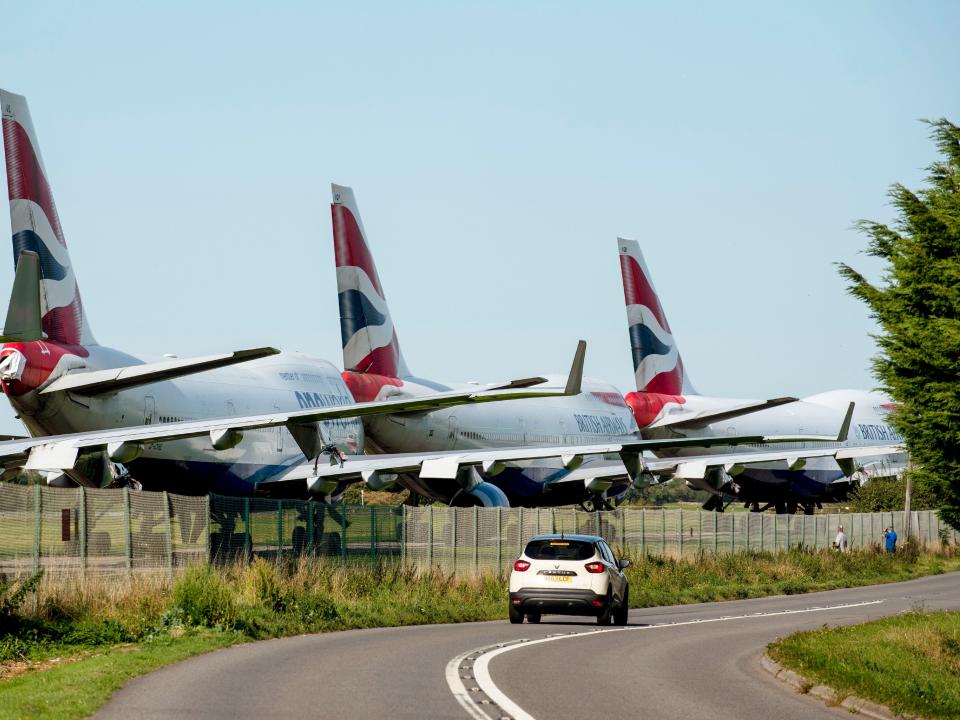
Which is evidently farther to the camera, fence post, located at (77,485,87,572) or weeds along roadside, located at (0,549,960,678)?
fence post, located at (77,485,87,572)

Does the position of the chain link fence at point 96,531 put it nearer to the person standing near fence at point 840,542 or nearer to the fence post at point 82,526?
the fence post at point 82,526

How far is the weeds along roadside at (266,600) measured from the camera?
18984 millimetres

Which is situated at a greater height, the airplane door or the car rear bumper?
the airplane door

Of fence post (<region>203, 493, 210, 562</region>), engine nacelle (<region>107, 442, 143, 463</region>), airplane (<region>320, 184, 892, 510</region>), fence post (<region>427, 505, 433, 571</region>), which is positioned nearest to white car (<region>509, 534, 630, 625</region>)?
fence post (<region>203, 493, 210, 562</region>)

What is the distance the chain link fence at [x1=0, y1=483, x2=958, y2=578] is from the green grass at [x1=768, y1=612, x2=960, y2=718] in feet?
33.0

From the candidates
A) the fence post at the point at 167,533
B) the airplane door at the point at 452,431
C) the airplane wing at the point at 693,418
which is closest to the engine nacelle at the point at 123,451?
the fence post at the point at 167,533

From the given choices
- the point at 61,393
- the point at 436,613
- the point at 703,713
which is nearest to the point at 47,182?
the point at 61,393

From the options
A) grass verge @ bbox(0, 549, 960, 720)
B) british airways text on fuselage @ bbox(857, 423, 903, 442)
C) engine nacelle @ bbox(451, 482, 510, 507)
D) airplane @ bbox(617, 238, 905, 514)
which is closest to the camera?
grass verge @ bbox(0, 549, 960, 720)

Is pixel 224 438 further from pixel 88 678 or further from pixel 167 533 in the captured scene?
pixel 88 678

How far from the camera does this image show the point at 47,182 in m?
33.1

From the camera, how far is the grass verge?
14.8 meters

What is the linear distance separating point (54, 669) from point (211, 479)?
21.3m

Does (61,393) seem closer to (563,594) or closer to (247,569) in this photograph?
(247,569)

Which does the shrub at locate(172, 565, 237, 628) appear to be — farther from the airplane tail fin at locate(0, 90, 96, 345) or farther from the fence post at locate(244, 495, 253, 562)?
the airplane tail fin at locate(0, 90, 96, 345)
